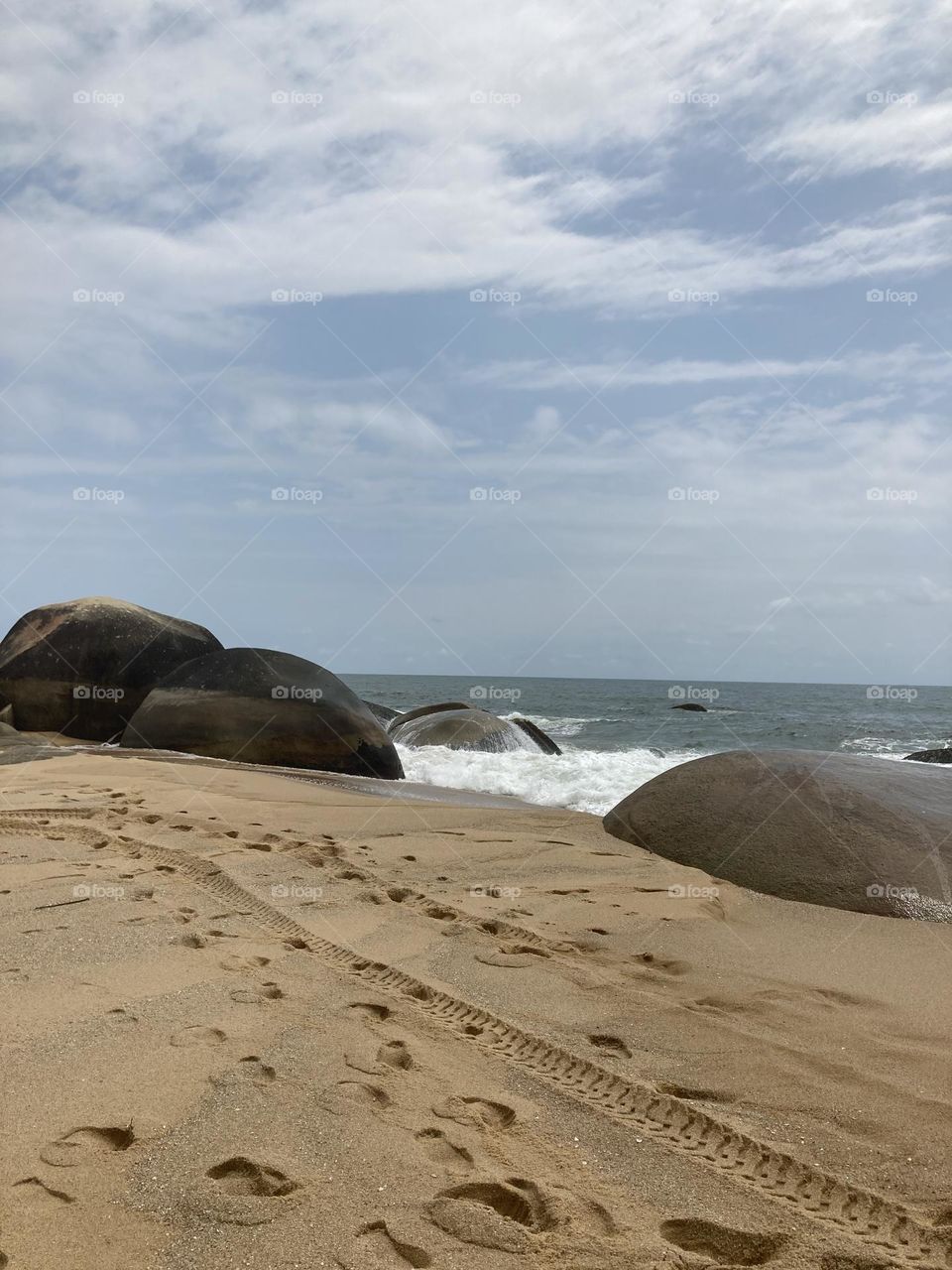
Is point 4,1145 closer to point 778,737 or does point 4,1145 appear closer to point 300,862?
point 300,862

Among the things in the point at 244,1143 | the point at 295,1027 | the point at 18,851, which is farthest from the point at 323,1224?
the point at 18,851

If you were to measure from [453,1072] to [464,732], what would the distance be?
12.8 m

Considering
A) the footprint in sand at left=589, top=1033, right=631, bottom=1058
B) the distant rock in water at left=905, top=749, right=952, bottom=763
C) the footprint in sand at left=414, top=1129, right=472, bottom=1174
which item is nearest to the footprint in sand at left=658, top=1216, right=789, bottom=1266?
the footprint in sand at left=414, top=1129, right=472, bottom=1174

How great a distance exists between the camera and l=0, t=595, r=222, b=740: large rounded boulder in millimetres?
13305

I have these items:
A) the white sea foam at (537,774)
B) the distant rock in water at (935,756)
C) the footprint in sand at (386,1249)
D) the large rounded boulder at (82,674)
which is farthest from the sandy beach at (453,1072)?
the distant rock in water at (935,756)

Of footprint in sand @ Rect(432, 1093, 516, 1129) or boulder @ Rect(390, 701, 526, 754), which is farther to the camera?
boulder @ Rect(390, 701, 526, 754)

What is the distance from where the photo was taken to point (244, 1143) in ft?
7.33

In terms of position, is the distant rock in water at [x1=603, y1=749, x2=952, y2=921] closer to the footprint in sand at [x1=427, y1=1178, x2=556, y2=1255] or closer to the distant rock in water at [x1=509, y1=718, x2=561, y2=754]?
the footprint in sand at [x1=427, y1=1178, x2=556, y2=1255]

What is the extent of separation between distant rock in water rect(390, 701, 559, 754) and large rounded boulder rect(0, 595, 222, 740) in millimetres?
4436

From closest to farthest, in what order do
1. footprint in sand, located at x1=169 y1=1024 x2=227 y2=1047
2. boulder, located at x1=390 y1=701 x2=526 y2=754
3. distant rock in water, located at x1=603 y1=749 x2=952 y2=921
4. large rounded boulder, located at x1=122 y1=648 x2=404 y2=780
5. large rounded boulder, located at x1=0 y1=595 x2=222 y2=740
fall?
footprint in sand, located at x1=169 y1=1024 x2=227 y2=1047 < distant rock in water, located at x1=603 y1=749 x2=952 y2=921 < large rounded boulder, located at x1=122 y1=648 x2=404 y2=780 < large rounded boulder, located at x1=0 y1=595 x2=222 y2=740 < boulder, located at x1=390 y1=701 x2=526 y2=754

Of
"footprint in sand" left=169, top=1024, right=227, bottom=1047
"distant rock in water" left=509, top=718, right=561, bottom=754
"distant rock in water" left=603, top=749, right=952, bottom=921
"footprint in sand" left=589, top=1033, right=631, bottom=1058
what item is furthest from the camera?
"distant rock in water" left=509, top=718, right=561, bottom=754

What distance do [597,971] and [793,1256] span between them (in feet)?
5.73

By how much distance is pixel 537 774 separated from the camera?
1217 centimetres

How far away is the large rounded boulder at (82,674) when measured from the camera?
13305 mm
